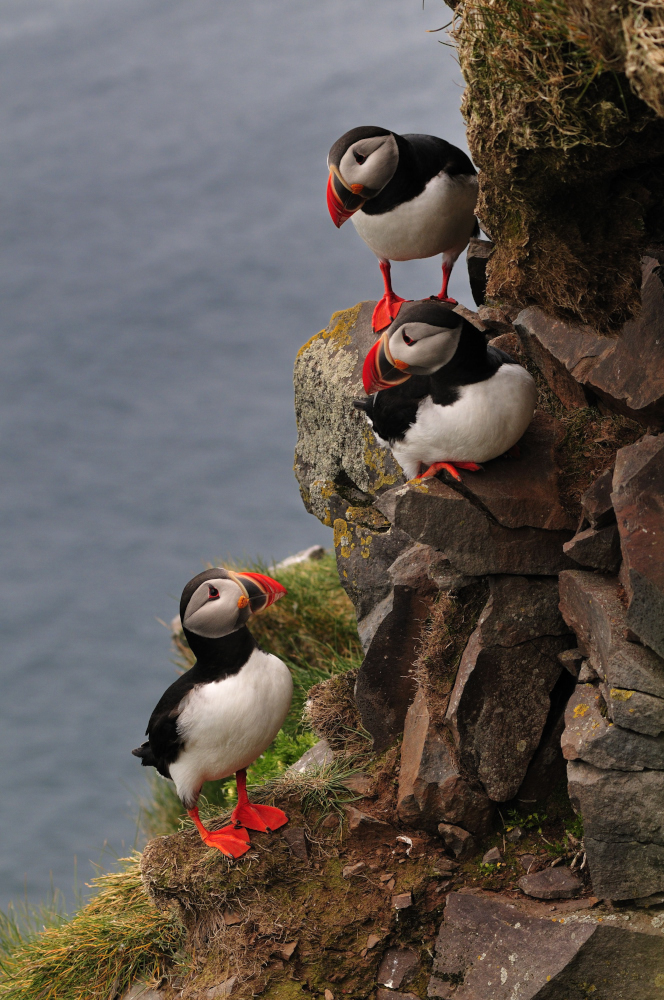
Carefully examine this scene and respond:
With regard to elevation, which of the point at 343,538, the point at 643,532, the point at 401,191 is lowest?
the point at 343,538

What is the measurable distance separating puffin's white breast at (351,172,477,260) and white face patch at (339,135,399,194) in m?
0.25

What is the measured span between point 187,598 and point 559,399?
2.61 metres

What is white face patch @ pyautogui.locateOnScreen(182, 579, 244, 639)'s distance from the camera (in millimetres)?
4836

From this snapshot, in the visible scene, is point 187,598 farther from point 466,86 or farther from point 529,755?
point 466,86

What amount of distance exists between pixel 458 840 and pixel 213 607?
6.54ft

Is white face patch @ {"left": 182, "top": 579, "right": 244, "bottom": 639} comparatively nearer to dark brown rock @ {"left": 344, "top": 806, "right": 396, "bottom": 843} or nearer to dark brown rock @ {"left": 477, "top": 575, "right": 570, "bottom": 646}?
dark brown rock @ {"left": 477, "top": 575, "right": 570, "bottom": 646}

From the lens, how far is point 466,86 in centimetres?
413

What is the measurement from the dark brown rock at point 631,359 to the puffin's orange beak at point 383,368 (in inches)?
34.7

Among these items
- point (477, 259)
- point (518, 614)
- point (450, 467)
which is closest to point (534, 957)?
point (518, 614)

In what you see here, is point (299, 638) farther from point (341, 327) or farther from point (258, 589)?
point (258, 589)

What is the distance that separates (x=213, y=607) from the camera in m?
4.83

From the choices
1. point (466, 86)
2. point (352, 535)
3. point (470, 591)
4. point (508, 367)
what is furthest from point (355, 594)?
point (466, 86)

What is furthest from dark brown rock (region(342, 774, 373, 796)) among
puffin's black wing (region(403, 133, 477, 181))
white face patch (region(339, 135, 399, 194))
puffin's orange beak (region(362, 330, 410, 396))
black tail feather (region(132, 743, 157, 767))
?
puffin's black wing (region(403, 133, 477, 181))

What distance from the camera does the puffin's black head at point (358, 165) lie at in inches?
203
